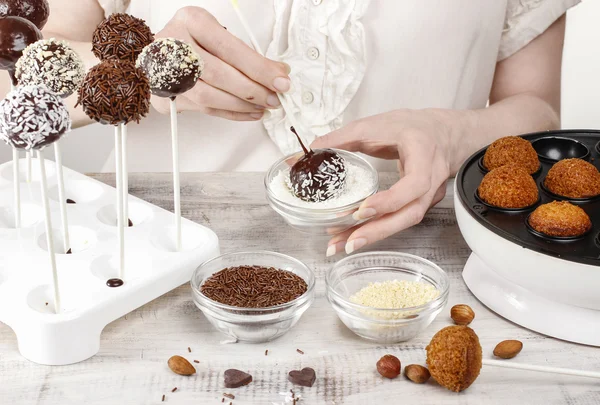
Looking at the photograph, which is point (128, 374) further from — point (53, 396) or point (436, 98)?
point (436, 98)

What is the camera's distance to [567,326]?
3.34ft

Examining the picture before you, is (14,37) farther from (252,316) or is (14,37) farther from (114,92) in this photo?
(252,316)

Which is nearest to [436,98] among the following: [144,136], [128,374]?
[144,136]

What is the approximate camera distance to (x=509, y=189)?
3.52 ft

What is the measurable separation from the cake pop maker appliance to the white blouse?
0.48 metres

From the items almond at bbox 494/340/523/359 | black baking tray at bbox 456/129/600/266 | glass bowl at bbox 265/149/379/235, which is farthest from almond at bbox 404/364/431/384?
glass bowl at bbox 265/149/379/235

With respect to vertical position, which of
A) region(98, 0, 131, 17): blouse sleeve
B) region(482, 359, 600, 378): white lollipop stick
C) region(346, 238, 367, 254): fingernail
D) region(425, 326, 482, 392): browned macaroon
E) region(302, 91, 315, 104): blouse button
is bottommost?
region(346, 238, 367, 254): fingernail

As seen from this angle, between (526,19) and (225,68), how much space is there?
80 cm

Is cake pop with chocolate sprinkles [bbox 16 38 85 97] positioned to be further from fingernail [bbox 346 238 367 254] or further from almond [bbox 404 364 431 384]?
almond [bbox 404 364 431 384]

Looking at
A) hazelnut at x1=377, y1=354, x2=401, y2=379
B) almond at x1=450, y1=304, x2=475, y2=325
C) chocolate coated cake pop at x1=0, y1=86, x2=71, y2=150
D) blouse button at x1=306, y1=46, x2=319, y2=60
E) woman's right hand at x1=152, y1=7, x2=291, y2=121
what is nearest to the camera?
chocolate coated cake pop at x1=0, y1=86, x2=71, y2=150

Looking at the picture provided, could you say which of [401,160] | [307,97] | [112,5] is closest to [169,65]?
[401,160]

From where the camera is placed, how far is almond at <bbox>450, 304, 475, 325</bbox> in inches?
41.5

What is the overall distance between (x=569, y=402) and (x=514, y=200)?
1.00 feet

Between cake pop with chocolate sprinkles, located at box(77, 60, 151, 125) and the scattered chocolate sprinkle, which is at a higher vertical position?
cake pop with chocolate sprinkles, located at box(77, 60, 151, 125)
